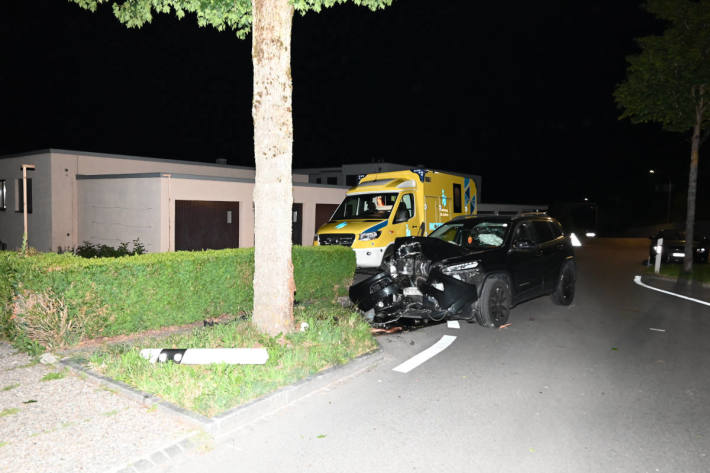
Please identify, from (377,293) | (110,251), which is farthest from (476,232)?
(110,251)

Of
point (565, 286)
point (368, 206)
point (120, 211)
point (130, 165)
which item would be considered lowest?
point (565, 286)

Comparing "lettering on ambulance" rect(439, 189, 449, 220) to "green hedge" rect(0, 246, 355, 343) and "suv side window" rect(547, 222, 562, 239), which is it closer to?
"suv side window" rect(547, 222, 562, 239)

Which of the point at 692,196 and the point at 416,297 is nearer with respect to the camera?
the point at 416,297

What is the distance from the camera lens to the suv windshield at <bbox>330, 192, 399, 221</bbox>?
42.4ft

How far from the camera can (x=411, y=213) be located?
41.7 ft

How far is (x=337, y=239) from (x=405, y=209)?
2.01 m

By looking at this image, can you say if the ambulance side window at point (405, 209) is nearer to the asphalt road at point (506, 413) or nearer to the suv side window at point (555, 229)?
the suv side window at point (555, 229)

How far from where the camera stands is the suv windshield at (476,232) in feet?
28.0

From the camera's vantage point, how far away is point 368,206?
525 inches

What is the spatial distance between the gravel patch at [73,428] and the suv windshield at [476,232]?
5619 millimetres

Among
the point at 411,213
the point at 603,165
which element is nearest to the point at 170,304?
the point at 411,213

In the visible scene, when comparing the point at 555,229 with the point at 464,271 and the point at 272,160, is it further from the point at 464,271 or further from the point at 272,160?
the point at 272,160

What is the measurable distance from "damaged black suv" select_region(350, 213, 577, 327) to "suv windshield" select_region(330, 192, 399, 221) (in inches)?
156

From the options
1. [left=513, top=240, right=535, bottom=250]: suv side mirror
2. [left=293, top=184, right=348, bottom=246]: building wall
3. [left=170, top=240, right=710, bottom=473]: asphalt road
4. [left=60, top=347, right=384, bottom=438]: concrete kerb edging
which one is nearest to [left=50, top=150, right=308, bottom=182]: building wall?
[left=293, top=184, right=348, bottom=246]: building wall
